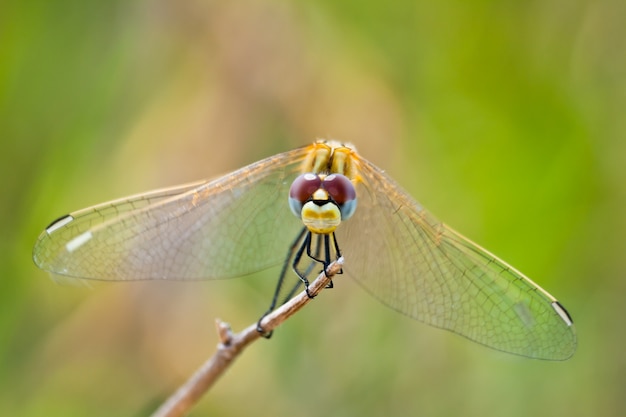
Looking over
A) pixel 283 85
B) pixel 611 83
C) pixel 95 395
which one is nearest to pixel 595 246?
pixel 611 83

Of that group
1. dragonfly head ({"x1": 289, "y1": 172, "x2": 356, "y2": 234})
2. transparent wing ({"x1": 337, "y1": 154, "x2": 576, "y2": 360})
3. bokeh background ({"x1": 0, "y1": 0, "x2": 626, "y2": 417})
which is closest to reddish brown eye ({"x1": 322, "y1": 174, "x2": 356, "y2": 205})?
dragonfly head ({"x1": 289, "y1": 172, "x2": 356, "y2": 234})

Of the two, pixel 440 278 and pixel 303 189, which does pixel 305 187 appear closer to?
pixel 303 189

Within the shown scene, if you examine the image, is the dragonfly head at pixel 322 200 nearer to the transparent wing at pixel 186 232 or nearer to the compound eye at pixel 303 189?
the compound eye at pixel 303 189

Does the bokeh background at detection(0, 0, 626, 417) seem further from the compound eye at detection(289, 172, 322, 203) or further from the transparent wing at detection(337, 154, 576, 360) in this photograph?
the compound eye at detection(289, 172, 322, 203)

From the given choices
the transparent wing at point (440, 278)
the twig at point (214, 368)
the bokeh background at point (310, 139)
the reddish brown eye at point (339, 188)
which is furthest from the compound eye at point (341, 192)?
the bokeh background at point (310, 139)

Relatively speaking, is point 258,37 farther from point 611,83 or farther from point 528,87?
point 611,83

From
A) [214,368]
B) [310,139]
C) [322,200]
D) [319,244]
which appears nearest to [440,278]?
[319,244]
